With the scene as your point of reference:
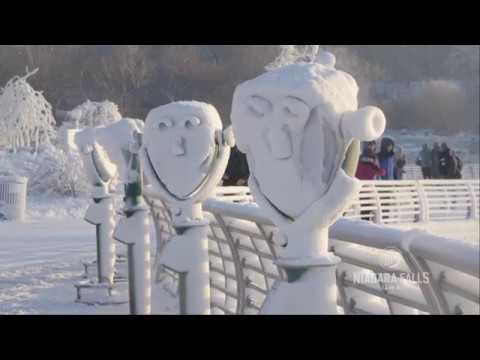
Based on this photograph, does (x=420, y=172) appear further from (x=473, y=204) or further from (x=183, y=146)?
(x=183, y=146)

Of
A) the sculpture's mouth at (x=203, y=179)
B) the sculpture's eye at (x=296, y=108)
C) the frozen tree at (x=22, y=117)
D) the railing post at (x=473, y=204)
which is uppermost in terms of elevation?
the frozen tree at (x=22, y=117)

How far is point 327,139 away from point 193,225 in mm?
2084

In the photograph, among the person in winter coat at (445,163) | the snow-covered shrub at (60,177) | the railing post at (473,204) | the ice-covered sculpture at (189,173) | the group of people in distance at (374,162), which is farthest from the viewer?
the snow-covered shrub at (60,177)

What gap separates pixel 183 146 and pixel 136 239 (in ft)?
5.58

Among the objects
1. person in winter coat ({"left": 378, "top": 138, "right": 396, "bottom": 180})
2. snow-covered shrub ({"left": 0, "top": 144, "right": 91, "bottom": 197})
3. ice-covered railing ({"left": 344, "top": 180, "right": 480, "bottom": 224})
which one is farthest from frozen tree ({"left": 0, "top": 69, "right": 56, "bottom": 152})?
ice-covered railing ({"left": 344, "top": 180, "right": 480, "bottom": 224})

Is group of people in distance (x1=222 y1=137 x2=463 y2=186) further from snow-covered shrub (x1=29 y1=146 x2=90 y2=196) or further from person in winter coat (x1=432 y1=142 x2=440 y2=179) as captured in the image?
snow-covered shrub (x1=29 y1=146 x2=90 y2=196)

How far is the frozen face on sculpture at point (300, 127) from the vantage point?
281 cm

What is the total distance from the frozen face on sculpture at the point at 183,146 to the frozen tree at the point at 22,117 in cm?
1804

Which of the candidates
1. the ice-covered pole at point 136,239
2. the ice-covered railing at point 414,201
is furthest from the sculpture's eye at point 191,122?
the ice-covered railing at point 414,201

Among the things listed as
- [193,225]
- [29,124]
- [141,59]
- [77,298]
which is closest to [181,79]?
[141,59]

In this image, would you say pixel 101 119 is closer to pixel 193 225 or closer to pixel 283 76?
pixel 193 225

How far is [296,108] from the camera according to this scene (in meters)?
2.82

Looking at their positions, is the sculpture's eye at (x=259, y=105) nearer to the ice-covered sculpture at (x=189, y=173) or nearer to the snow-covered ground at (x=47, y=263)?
the ice-covered sculpture at (x=189, y=173)

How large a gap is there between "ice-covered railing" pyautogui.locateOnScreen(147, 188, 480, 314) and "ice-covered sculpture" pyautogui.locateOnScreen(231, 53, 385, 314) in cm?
18
